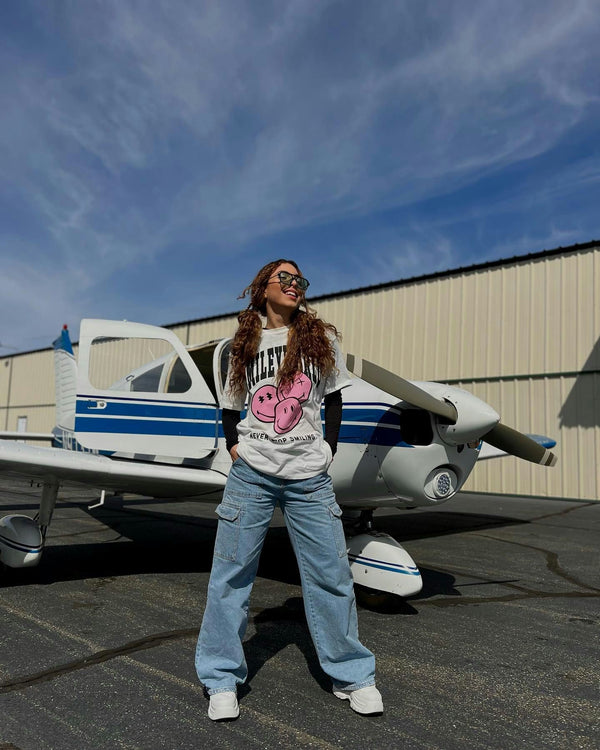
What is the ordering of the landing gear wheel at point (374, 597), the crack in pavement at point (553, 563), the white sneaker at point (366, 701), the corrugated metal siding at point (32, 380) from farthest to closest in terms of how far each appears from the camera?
the corrugated metal siding at point (32, 380) → the crack in pavement at point (553, 563) → the landing gear wheel at point (374, 597) → the white sneaker at point (366, 701)

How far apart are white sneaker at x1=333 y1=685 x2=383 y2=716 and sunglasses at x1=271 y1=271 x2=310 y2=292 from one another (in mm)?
1621

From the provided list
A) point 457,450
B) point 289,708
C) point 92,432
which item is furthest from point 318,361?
point 92,432

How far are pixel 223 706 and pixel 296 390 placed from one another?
3.92ft

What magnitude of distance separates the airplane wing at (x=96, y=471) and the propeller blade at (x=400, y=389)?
5.01 ft

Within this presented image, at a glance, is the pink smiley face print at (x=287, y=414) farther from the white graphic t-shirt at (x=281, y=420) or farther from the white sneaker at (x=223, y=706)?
the white sneaker at (x=223, y=706)

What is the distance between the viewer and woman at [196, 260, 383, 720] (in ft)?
7.17

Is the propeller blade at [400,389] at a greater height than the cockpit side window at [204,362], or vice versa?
the cockpit side window at [204,362]

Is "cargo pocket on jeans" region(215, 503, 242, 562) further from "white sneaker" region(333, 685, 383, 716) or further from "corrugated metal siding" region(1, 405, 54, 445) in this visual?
"corrugated metal siding" region(1, 405, 54, 445)

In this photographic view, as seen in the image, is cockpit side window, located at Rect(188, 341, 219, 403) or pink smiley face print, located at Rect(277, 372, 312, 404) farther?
cockpit side window, located at Rect(188, 341, 219, 403)

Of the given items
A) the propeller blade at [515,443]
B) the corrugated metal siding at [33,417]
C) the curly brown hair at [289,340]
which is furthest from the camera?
the corrugated metal siding at [33,417]

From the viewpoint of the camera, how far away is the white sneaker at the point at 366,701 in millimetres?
2107

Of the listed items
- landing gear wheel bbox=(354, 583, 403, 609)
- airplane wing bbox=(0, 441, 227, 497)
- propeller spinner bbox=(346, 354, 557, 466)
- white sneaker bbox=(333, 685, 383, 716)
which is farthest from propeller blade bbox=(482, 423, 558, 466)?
white sneaker bbox=(333, 685, 383, 716)

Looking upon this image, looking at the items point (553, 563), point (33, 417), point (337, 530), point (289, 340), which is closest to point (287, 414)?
point (289, 340)

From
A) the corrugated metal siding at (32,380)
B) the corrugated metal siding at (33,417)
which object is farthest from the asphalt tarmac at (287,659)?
the corrugated metal siding at (32,380)
